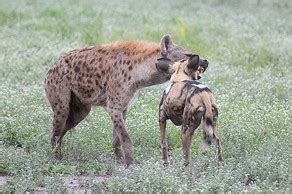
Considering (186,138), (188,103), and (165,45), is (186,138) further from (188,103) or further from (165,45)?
(165,45)

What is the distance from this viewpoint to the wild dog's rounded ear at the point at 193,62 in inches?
307

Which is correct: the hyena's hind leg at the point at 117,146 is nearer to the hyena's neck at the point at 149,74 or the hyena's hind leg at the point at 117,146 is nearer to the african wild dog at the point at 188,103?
the hyena's neck at the point at 149,74

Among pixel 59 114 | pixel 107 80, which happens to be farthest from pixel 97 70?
pixel 59 114

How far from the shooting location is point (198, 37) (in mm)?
16078

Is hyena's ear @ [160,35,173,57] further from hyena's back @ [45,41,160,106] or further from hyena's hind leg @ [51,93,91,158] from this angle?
hyena's hind leg @ [51,93,91,158]

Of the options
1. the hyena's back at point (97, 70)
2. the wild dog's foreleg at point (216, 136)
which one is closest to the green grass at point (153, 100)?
the wild dog's foreleg at point (216, 136)

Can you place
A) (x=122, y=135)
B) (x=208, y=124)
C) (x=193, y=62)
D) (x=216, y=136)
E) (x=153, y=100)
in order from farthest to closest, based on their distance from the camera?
(x=153, y=100), (x=122, y=135), (x=193, y=62), (x=216, y=136), (x=208, y=124)

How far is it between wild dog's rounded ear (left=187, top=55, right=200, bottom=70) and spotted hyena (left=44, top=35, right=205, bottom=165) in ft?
1.33

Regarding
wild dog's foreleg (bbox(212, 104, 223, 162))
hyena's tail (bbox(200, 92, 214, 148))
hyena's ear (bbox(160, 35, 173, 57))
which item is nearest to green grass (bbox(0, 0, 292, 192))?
wild dog's foreleg (bbox(212, 104, 223, 162))

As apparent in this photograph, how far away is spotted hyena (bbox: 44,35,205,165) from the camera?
844cm

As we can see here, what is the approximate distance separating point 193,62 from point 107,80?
1.16m

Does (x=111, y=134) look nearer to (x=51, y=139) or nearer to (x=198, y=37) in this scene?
(x=51, y=139)

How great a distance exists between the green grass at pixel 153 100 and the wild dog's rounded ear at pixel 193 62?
0.75m

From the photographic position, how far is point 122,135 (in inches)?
330
